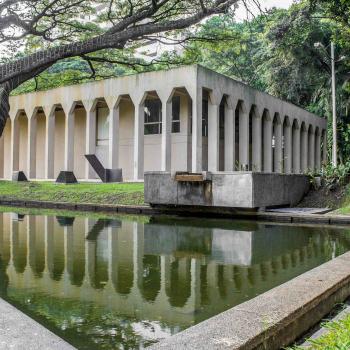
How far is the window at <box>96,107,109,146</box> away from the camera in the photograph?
27.8 meters

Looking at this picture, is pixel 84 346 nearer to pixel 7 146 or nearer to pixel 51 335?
pixel 51 335

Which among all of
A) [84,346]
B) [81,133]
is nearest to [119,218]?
[84,346]

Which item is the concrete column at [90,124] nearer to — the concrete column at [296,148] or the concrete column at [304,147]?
the concrete column at [296,148]

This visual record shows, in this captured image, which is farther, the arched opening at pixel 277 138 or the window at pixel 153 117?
the arched opening at pixel 277 138

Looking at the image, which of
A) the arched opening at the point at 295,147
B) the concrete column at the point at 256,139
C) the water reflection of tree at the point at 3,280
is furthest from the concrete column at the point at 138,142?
the water reflection of tree at the point at 3,280

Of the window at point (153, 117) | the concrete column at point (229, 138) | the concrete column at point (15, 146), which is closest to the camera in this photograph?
the concrete column at point (229, 138)

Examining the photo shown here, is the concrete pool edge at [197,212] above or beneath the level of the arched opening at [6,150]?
beneath

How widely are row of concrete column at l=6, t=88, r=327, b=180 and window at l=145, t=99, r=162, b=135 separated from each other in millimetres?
1373

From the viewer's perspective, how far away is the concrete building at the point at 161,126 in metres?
→ 21.4

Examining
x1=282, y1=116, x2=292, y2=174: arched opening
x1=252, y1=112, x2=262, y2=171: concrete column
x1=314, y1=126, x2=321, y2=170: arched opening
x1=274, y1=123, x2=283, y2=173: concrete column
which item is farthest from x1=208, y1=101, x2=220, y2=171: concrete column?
x1=314, y1=126, x2=321, y2=170: arched opening

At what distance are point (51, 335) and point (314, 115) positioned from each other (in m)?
33.3

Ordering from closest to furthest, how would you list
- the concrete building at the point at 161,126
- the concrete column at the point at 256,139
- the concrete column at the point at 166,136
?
1. the concrete column at the point at 166,136
2. the concrete building at the point at 161,126
3. the concrete column at the point at 256,139

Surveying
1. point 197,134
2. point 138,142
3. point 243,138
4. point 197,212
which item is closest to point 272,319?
point 197,212

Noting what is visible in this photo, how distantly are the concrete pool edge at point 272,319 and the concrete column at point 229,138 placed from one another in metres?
19.1
